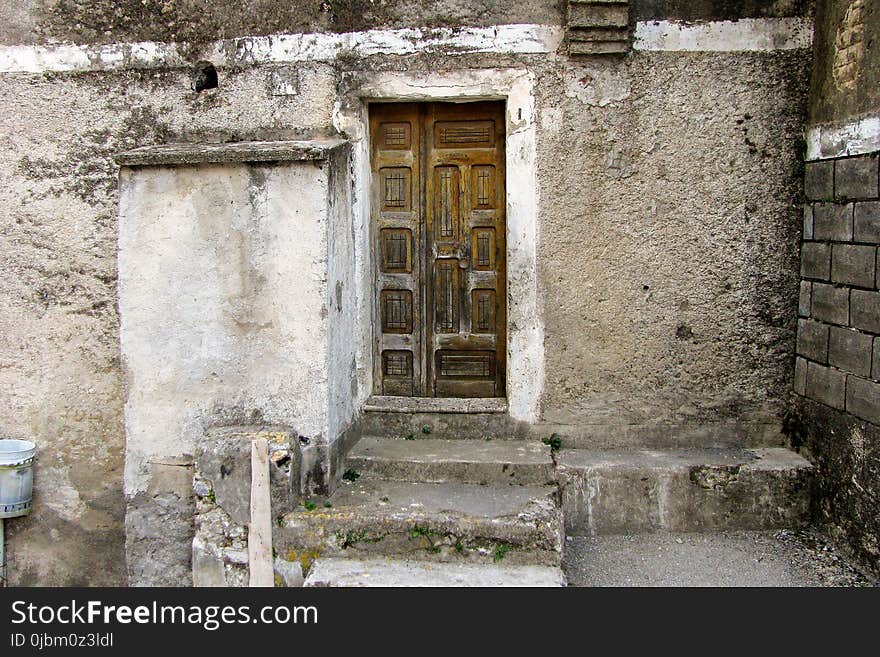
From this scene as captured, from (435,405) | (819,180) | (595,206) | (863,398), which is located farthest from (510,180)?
(863,398)

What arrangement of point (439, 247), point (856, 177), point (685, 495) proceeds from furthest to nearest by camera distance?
point (439, 247) → point (685, 495) → point (856, 177)

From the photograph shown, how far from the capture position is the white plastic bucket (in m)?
4.79

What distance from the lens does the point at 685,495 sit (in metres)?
4.39

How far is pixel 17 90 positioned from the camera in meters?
4.82

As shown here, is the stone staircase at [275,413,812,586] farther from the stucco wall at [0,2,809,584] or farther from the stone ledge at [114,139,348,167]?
the stone ledge at [114,139,348,167]

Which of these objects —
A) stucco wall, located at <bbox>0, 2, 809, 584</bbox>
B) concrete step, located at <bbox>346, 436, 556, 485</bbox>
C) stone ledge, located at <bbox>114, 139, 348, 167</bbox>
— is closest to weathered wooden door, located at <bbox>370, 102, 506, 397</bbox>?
stucco wall, located at <bbox>0, 2, 809, 584</bbox>

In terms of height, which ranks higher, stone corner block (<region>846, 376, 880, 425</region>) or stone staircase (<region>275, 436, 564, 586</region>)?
stone corner block (<region>846, 376, 880, 425</region>)

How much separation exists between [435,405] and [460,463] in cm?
51

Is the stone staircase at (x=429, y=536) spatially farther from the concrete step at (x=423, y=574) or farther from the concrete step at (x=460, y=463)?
the concrete step at (x=460, y=463)

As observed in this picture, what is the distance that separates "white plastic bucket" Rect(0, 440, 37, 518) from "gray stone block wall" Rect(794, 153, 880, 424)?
4510 millimetres

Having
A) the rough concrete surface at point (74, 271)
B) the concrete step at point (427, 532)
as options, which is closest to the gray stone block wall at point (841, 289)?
the concrete step at point (427, 532)

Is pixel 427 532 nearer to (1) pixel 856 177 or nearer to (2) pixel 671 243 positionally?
A: (2) pixel 671 243

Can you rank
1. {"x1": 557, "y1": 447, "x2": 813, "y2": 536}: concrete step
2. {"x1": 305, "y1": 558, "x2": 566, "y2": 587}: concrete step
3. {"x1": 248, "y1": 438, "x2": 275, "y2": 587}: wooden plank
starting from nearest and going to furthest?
1. {"x1": 305, "y1": 558, "x2": 566, "y2": 587}: concrete step
2. {"x1": 248, "y1": 438, "x2": 275, "y2": 587}: wooden plank
3. {"x1": 557, "y1": 447, "x2": 813, "y2": 536}: concrete step

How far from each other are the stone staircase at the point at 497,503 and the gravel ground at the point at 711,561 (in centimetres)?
9
